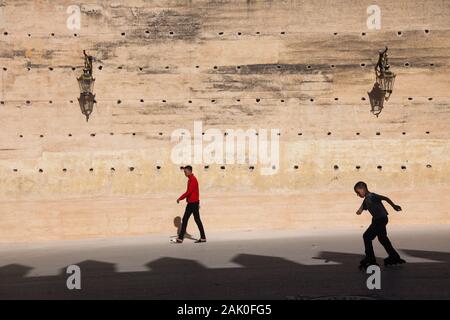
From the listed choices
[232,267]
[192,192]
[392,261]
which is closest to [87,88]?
[192,192]

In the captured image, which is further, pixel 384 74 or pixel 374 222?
Result: pixel 384 74

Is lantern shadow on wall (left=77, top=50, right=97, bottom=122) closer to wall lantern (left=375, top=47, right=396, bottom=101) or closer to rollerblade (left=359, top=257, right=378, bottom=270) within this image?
wall lantern (left=375, top=47, right=396, bottom=101)

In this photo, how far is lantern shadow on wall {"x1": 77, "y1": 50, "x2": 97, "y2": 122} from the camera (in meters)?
15.5

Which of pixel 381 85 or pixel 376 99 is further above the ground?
pixel 381 85

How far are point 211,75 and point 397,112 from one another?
157 inches

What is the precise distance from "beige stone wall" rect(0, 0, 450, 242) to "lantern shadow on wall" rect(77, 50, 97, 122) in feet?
0.60

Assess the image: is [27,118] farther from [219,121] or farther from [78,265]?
[78,265]

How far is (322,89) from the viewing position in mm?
15984

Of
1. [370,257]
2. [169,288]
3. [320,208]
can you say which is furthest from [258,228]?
[169,288]

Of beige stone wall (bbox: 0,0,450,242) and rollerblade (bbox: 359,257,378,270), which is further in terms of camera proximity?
beige stone wall (bbox: 0,0,450,242)

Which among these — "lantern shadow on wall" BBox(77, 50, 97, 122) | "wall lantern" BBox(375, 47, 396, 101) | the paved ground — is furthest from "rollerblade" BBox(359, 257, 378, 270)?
"lantern shadow on wall" BBox(77, 50, 97, 122)

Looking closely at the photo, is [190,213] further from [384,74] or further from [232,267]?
[384,74]

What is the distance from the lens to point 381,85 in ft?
52.2

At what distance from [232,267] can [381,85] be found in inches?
275
